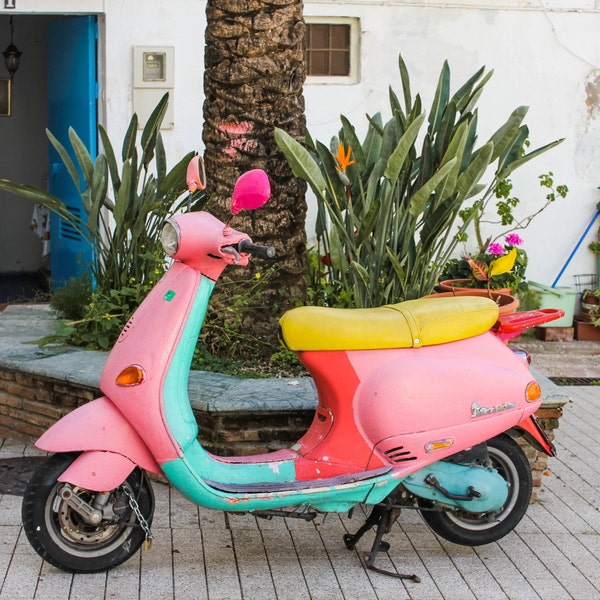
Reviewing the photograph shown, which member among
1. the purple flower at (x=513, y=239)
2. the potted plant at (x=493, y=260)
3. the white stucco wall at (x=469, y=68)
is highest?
the white stucco wall at (x=469, y=68)

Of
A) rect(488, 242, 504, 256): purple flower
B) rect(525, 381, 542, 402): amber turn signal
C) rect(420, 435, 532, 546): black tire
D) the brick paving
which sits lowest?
the brick paving

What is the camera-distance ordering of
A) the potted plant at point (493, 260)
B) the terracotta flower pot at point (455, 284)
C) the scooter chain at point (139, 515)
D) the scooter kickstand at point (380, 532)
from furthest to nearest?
the potted plant at point (493, 260) → the terracotta flower pot at point (455, 284) → the scooter kickstand at point (380, 532) → the scooter chain at point (139, 515)

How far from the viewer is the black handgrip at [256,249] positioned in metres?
4.34

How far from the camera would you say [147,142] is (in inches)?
261

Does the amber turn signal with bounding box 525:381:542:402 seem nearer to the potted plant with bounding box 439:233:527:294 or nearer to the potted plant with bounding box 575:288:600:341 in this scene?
the potted plant with bounding box 439:233:527:294

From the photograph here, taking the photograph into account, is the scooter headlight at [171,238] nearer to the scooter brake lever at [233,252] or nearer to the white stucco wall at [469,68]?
the scooter brake lever at [233,252]

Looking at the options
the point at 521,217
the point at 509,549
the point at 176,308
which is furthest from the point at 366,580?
the point at 521,217

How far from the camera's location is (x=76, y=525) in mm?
4492

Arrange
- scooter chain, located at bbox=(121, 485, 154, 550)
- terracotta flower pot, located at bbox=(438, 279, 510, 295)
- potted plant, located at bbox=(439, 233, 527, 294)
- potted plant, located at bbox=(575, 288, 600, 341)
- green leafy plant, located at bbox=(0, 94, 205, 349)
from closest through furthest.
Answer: scooter chain, located at bbox=(121, 485, 154, 550) → green leafy plant, located at bbox=(0, 94, 205, 349) → terracotta flower pot, located at bbox=(438, 279, 510, 295) → potted plant, located at bbox=(439, 233, 527, 294) → potted plant, located at bbox=(575, 288, 600, 341)

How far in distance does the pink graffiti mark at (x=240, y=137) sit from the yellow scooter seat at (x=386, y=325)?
176cm

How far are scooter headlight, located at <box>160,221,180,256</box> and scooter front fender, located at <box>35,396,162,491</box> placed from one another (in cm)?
68

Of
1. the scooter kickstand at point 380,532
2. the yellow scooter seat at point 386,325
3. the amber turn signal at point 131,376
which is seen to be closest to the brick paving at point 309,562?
the scooter kickstand at point 380,532

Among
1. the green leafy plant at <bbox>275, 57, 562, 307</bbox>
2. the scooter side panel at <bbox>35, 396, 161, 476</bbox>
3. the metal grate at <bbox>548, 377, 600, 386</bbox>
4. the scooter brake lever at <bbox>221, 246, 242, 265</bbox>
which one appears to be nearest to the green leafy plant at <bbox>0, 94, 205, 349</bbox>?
the green leafy plant at <bbox>275, 57, 562, 307</bbox>

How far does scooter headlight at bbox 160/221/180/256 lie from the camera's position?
14.3 feet
